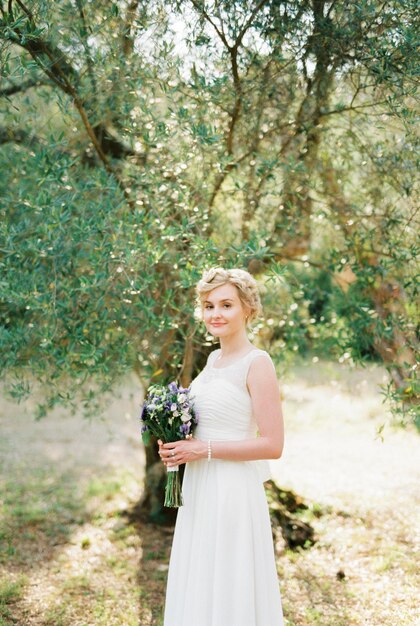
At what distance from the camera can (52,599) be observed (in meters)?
5.31

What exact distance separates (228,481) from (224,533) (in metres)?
0.25

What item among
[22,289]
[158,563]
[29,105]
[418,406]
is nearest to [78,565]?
[158,563]

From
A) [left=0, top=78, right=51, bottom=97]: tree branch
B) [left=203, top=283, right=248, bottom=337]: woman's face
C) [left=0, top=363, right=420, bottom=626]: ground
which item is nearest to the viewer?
[left=203, top=283, right=248, bottom=337]: woman's face

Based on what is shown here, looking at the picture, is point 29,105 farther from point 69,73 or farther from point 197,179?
point 197,179

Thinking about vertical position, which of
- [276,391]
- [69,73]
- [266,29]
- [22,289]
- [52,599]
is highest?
[266,29]

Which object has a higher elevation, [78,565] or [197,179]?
[197,179]

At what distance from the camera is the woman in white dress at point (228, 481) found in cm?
326

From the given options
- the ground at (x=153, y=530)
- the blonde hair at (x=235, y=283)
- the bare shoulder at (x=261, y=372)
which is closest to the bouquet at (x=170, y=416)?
the bare shoulder at (x=261, y=372)

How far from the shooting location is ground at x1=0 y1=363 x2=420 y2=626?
5.23m

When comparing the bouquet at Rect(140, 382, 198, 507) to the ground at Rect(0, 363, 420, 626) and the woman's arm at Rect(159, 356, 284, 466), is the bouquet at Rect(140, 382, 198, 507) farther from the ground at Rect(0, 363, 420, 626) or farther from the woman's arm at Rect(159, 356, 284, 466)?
the ground at Rect(0, 363, 420, 626)

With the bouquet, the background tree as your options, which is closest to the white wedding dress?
the bouquet

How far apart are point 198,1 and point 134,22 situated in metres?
0.48

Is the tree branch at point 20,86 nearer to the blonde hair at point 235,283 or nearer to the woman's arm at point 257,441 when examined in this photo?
the blonde hair at point 235,283

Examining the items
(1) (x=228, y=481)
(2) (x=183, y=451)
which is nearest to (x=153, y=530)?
(1) (x=228, y=481)
